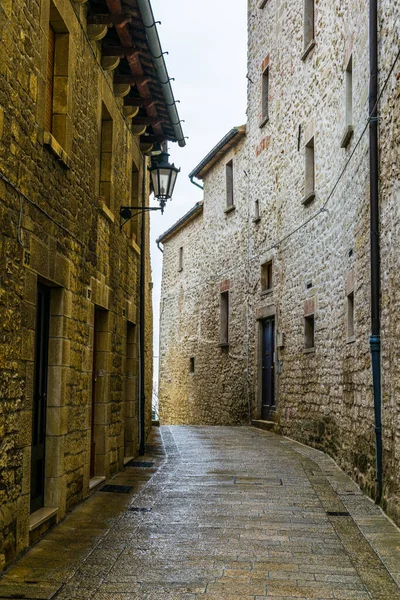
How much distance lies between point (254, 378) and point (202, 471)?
730 cm

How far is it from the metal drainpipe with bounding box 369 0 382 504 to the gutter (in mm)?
2309

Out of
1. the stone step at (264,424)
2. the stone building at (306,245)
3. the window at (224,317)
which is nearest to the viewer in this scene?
the stone building at (306,245)

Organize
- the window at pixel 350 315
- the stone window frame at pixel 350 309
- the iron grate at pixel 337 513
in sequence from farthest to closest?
the window at pixel 350 315
the stone window frame at pixel 350 309
the iron grate at pixel 337 513

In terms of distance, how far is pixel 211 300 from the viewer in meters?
20.5

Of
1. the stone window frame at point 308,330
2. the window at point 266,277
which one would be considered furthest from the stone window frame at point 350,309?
the window at point 266,277

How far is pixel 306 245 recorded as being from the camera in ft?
41.8

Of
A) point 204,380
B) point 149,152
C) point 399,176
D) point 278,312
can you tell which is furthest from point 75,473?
point 204,380

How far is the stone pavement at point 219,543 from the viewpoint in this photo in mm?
4512

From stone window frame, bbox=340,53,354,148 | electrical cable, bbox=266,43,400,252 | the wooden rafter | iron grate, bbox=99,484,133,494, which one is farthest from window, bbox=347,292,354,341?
the wooden rafter

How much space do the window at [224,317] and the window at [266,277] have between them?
10.9ft

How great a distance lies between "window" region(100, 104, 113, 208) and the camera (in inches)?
346

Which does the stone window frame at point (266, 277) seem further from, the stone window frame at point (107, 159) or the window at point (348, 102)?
the stone window frame at point (107, 159)

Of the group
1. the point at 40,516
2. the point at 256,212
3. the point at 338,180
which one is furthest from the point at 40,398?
A: the point at 256,212

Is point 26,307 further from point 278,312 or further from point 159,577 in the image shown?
point 278,312
